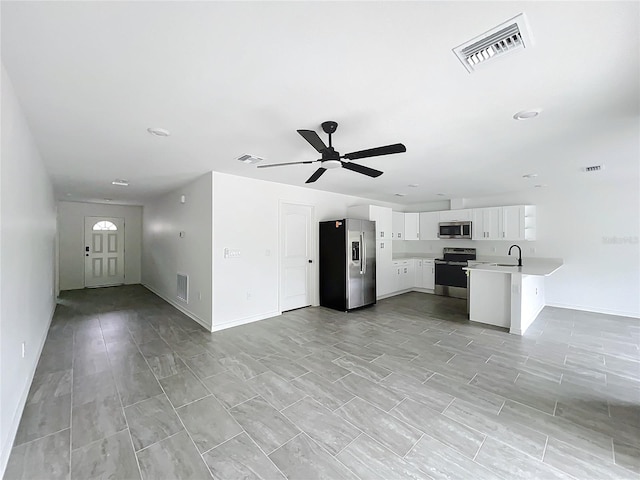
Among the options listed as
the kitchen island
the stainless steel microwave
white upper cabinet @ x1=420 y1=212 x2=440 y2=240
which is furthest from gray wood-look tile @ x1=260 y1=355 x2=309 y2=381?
white upper cabinet @ x1=420 y1=212 x2=440 y2=240

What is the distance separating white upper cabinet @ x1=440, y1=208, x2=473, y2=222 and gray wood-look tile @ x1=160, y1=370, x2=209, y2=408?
21.8 ft

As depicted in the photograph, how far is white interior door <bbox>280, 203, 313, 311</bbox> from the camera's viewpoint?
5281mm

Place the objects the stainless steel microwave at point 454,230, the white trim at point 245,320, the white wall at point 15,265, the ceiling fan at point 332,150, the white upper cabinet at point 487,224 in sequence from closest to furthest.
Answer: the white wall at point 15,265
the ceiling fan at point 332,150
the white trim at point 245,320
the white upper cabinet at point 487,224
the stainless steel microwave at point 454,230

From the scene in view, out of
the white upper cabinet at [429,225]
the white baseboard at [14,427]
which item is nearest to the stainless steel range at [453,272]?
the white upper cabinet at [429,225]

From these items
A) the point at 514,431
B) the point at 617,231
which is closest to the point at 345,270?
the point at 514,431

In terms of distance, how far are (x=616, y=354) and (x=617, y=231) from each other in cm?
313

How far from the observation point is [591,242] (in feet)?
17.8

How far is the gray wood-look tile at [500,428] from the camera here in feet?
6.21

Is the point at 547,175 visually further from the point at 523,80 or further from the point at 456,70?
the point at 456,70

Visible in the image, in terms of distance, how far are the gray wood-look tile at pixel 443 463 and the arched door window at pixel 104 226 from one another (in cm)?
959

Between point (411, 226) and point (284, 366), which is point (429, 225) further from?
point (284, 366)

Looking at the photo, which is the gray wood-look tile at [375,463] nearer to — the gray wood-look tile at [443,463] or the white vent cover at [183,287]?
the gray wood-look tile at [443,463]

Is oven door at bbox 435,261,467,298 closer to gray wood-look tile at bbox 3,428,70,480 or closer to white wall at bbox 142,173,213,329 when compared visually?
white wall at bbox 142,173,213,329

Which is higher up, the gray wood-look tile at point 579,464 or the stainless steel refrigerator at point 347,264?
the stainless steel refrigerator at point 347,264
